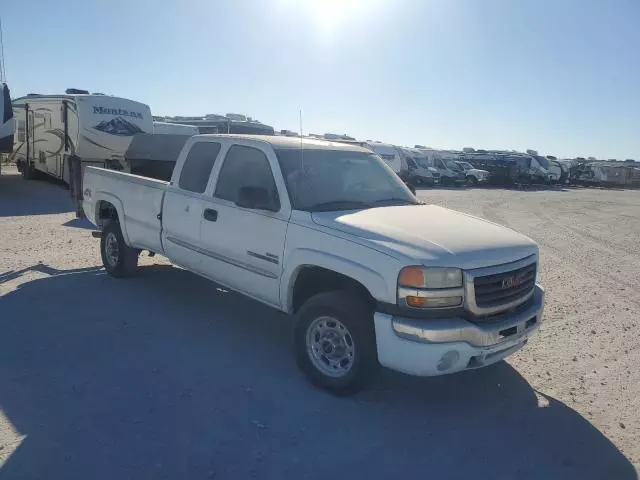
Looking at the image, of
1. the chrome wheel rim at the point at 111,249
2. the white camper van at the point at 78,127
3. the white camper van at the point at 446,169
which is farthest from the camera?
the white camper van at the point at 446,169

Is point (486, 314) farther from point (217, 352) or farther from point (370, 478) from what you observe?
point (217, 352)

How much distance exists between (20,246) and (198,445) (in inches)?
270

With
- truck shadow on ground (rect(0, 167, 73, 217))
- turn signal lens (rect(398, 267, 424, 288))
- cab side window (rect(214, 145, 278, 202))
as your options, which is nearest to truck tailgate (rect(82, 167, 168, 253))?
cab side window (rect(214, 145, 278, 202))

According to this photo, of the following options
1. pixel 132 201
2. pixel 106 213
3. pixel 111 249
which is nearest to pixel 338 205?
pixel 132 201

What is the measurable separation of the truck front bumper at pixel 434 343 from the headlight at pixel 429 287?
125 mm

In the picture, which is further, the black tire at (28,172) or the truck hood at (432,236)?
the black tire at (28,172)

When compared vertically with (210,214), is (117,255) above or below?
below

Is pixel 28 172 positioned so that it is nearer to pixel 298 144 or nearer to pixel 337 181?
pixel 298 144

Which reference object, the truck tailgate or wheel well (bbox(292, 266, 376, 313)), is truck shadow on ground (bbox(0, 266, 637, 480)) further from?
the truck tailgate

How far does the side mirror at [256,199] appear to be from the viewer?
178 inches

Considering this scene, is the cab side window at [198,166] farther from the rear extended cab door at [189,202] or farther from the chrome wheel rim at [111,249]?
the chrome wheel rim at [111,249]

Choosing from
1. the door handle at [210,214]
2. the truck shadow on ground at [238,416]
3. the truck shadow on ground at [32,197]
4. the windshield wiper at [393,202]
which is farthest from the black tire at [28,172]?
the windshield wiper at [393,202]

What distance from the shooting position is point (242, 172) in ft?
17.1

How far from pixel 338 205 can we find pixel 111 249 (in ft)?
12.7
